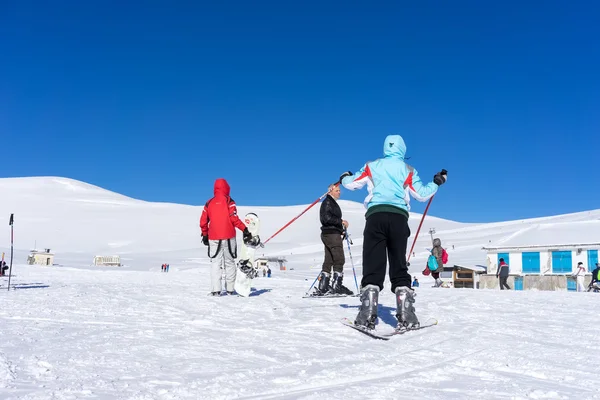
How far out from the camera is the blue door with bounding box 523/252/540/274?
32281 millimetres

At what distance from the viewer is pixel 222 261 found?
890 cm

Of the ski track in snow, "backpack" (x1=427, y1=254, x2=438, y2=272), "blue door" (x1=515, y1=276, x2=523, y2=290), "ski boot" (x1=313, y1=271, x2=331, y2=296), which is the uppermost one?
"backpack" (x1=427, y1=254, x2=438, y2=272)

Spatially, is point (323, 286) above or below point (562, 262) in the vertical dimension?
below

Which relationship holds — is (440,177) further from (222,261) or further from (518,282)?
(518,282)

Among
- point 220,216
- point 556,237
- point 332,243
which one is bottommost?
point 332,243

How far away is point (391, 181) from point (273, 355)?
8.38 feet

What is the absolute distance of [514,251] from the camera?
108 feet

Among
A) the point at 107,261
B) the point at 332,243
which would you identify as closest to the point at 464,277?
the point at 332,243

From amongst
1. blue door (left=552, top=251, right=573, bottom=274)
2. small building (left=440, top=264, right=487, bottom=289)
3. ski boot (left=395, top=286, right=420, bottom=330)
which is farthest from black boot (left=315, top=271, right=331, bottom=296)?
blue door (left=552, top=251, right=573, bottom=274)

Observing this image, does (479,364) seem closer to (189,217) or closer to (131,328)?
(131,328)

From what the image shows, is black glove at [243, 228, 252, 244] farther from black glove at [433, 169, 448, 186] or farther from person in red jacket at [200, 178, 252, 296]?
black glove at [433, 169, 448, 186]

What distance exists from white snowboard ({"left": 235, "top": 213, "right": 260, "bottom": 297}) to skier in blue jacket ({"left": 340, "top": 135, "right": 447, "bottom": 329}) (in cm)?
339

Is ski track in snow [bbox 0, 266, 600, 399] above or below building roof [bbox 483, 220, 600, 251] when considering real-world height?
below

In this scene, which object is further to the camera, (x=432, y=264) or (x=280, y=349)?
(x=432, y=264)
